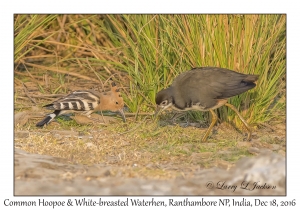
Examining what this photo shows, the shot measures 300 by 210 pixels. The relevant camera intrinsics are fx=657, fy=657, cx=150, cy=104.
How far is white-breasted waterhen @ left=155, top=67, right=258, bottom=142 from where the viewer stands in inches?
309

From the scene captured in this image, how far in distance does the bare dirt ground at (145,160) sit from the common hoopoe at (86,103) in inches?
7.0

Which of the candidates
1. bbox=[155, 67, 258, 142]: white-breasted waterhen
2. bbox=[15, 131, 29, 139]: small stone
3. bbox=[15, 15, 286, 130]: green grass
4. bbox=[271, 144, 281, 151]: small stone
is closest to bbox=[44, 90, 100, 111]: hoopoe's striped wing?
bbox=[15, 15, 286, 130]: green grass

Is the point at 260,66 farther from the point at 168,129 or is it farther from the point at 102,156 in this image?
the point at 102,156

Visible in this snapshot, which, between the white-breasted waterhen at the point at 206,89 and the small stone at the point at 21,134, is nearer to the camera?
the white-breasted waterhen at the point at 206,89

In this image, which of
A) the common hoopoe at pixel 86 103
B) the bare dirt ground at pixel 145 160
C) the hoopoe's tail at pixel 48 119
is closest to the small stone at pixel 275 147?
the bare dirt ground at pixel 145 160

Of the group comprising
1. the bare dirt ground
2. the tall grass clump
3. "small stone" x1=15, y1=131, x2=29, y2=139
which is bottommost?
the bare dirt ground

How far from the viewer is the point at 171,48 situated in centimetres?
883

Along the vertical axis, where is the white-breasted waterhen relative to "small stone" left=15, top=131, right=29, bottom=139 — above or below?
above

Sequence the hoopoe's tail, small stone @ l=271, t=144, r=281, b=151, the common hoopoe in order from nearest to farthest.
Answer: small stone @ l=271, t=144, r=281, b=151 → the hoopoe's tail → the common hoopoe

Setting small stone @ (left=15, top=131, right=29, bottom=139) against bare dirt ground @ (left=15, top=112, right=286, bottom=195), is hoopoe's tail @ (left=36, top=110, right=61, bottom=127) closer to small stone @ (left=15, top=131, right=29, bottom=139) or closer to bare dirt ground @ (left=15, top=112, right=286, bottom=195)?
bare dirt ground @ (left=15, top=112, right=286, bottom=195)

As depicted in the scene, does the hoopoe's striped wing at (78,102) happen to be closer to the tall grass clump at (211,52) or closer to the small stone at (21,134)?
the tall grass clump at (211,52)

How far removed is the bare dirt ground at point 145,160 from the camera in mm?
6086

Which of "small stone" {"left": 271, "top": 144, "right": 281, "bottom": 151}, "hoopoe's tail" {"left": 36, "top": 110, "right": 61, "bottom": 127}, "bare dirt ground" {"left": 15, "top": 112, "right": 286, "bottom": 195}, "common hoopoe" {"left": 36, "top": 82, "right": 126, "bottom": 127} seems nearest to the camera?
"bare dirt ground" {"left": 15, "top": 112, "right": 286, "bottom": 195}

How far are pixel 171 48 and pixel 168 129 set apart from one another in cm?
113
